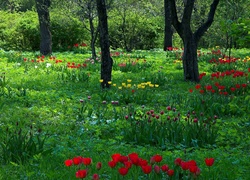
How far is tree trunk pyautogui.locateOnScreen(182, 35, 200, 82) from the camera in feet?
35.4

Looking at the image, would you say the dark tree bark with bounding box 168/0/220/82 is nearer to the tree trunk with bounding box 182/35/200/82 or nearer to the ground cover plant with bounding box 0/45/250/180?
the tree trunk with bounding box 182/35/200/82

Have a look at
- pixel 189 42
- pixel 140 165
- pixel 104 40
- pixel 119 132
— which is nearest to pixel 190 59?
pixel 189 42

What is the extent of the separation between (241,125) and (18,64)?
8785 millimetres

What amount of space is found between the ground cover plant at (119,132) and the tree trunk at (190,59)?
0.34 m

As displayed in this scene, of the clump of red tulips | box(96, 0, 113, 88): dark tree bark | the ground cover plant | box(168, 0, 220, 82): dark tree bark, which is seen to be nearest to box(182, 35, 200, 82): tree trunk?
box(168, 0, 220, 82): dark tree bark

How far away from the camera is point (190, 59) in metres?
10.8

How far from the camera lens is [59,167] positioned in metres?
4.48

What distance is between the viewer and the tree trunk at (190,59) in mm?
10797

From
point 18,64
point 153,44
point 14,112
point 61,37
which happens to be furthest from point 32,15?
point 14,112

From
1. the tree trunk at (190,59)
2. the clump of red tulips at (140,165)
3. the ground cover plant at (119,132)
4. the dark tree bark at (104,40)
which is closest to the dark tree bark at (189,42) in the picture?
the tree trunk at (190,59)

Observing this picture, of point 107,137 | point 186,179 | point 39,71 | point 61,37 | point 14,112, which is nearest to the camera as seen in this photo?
point 186,179

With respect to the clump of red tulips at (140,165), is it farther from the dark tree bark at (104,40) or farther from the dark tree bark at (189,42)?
the dark tree bark at (189,42)

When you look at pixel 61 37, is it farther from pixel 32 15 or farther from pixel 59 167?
pixel 59 167

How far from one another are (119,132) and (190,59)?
5269 millimetres
